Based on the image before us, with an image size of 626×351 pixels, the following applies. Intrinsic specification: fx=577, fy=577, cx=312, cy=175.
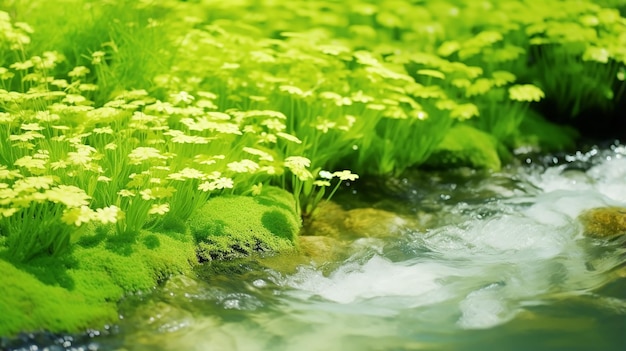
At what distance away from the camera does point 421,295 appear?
3.59 m

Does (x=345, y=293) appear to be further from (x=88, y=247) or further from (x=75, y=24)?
(x=75, y=24)

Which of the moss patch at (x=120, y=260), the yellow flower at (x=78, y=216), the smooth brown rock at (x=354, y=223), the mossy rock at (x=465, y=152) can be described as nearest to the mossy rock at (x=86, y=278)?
the moss patch at (x=120, y=260)

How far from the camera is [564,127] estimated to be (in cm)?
753

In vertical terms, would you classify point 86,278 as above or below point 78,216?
below

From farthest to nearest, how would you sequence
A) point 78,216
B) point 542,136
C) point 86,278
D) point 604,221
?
1. point 542,136
2. point 604,221
3. point 86,278
4. point 78,216

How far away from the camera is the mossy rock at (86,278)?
2910mm

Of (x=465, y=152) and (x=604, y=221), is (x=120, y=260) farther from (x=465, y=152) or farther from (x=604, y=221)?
(x=465, y=152)

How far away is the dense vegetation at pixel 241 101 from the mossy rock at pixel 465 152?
0.7 inches

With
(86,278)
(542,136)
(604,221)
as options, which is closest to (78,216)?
(86,278)

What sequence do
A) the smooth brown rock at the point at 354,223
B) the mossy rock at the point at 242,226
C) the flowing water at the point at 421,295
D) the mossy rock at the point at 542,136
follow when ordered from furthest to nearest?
1. the mossy rock at the point at 542,136
2. the smooth brown rock at the point at 354,223
3. the mossy rock at the point at 242,226
4. the flowing water at the point at 421,295

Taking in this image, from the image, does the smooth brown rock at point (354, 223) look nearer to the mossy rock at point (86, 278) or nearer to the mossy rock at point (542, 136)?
the mossy rock at point (86, 278)

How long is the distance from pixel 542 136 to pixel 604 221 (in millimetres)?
2807

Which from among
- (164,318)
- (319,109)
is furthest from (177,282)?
(319,109)

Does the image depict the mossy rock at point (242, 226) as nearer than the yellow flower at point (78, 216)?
No
